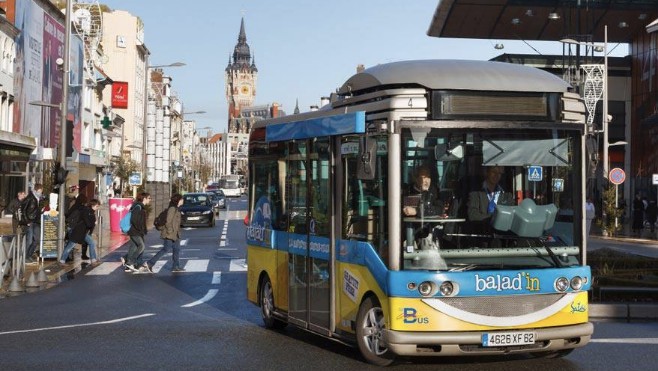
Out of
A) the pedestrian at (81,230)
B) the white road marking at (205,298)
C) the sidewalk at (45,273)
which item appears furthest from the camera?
the pedestrian at (81,230)

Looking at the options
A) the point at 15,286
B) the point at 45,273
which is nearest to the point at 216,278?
the point at 45,273

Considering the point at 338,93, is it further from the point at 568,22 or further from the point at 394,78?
the point at 568,22

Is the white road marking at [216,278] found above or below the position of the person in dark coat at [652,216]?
below

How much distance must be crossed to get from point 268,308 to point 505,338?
4.34 m

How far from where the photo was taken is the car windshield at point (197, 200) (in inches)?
1980

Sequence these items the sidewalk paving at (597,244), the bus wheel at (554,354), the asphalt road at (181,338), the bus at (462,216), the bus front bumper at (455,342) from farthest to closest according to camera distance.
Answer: the sidewalk paving at (597,244) → the bus wheel at (554,354) → the asphalt road at (181,338) → the bus at (462,216) → the bus front bumper at (455,342)

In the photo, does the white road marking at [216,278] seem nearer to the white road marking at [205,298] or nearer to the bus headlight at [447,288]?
the white road marking at [205,298]

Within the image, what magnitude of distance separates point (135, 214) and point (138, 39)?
9176 centimetres

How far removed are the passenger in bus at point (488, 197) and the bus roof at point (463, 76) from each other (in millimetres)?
781

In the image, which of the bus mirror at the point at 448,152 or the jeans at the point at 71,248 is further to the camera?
the jeans at the point at 71,248

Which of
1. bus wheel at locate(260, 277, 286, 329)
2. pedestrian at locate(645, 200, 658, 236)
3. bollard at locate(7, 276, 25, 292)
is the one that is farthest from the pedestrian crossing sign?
pedestrian at locate(645, 200, 658, 236)

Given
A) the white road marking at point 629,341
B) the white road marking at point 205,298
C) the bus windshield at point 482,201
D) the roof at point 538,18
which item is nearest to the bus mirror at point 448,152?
the bus windshield at point 482,201

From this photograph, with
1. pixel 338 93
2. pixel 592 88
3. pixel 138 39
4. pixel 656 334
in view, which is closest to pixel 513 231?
pixel 338 93

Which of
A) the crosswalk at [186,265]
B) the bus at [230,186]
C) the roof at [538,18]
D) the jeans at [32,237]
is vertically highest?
the roof at [538,18]
